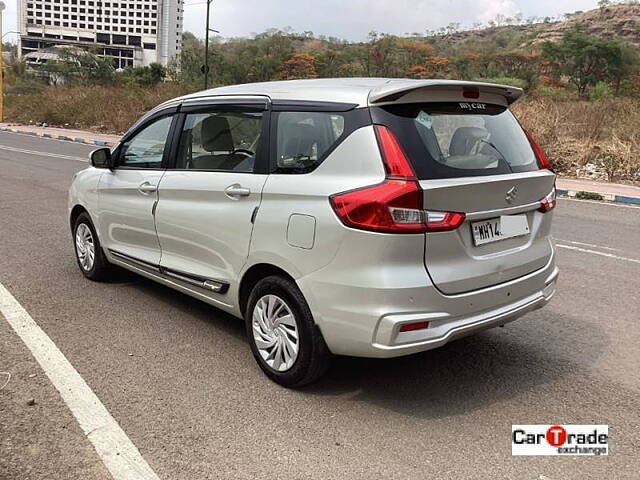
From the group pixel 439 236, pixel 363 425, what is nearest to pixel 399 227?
pixel 439 236

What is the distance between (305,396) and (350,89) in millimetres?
1803

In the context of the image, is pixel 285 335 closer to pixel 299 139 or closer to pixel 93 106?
pixel 299 139

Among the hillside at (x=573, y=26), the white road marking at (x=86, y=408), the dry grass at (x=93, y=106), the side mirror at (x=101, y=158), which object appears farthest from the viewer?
the hillside at (x=573, y=26)

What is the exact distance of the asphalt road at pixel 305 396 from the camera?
9.74ft

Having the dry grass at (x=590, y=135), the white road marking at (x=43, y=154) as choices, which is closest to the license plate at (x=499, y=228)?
the dry grass at (x=590, y=135)

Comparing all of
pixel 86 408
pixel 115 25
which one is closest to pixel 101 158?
pixel 86 408

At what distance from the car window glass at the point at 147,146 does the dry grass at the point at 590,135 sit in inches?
541

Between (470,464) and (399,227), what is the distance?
1196 mm

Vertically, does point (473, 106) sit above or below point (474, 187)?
above

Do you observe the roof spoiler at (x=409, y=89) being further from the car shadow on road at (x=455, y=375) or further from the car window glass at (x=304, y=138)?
the car shadow on road at (x=455, y=375)

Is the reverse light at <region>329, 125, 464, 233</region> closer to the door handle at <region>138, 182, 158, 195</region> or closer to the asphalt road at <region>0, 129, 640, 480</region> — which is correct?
the asphalt road at <region>0, 129, 640, 480</region>

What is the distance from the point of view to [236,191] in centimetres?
394

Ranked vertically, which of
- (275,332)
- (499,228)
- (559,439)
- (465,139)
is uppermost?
(465,139)

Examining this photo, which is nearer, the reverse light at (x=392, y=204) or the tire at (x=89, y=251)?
the reverse light at (x=392, y=204)
